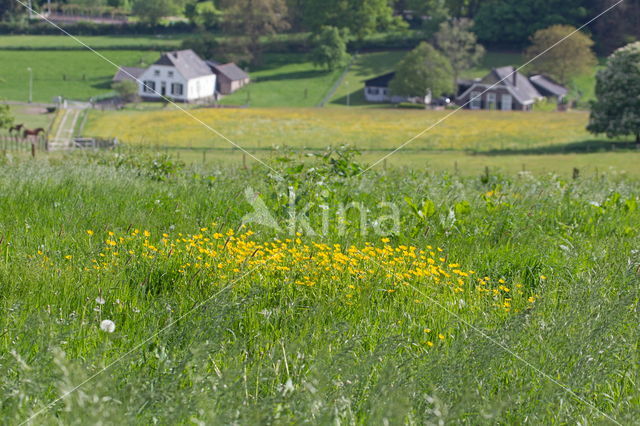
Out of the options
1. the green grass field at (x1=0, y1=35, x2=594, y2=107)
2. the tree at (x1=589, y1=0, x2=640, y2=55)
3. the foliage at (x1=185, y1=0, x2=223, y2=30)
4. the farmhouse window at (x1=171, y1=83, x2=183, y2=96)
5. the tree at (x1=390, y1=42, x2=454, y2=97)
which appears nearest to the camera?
the tree at (x1=390, y1=42, x2=454, y2=97)

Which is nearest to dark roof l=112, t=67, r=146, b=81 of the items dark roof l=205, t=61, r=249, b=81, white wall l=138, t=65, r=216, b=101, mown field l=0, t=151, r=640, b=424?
white wall l=138, t=65, r=216, b=101

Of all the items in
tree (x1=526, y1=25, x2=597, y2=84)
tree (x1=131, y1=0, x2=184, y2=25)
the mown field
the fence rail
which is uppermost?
tree (x1=131, y1=0, x2=184, y2=25)

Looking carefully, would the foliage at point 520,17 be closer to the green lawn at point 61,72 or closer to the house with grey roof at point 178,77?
the house with grey roof at point 178,77

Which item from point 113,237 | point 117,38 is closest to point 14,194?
point 113,237

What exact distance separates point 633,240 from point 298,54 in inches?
4579

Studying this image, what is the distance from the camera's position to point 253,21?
124 metres

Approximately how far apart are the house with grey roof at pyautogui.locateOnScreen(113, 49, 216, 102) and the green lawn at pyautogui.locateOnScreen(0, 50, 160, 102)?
16.0ft

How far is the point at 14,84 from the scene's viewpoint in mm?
94938

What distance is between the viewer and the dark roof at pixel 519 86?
8806cm

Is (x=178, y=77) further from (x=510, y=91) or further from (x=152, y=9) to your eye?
(x=510, y=91)

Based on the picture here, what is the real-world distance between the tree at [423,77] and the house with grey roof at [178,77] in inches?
1045

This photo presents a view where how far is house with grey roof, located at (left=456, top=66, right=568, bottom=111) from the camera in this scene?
87.9 meters

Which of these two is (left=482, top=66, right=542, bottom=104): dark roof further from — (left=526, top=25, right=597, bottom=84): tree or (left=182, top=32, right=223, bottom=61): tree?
(left=182, top=32, right=223, bottom=61): tree

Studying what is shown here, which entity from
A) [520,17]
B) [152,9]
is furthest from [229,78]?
[520,17]
